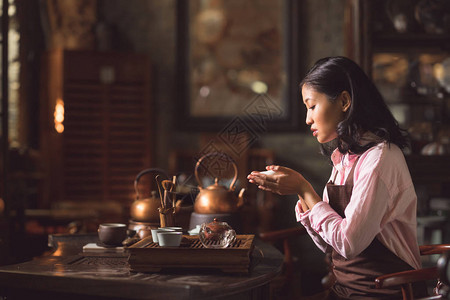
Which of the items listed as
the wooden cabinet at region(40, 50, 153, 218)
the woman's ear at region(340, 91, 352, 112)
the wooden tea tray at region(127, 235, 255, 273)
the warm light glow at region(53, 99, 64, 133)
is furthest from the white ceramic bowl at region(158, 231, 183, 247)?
the warm light glow at region(53, 99, 64, 133)

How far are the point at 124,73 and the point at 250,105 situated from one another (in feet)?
4.57

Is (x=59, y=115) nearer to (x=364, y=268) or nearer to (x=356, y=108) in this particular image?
(x=356, y=108)

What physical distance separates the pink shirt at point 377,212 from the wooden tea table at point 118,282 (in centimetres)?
28

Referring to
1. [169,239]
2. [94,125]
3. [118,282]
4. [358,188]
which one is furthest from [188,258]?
[94,125]

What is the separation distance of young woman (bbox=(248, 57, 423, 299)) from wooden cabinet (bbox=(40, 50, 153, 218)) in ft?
11.2

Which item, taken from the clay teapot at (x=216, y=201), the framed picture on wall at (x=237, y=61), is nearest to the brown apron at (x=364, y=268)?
the clay teapot at (x=216, y=201)

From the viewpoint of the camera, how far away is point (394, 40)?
454 centimetres

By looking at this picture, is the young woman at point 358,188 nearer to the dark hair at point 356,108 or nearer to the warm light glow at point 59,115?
the dark hair at point 356,108

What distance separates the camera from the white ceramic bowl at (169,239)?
6.23ft

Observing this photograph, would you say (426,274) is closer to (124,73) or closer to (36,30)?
(124,73)

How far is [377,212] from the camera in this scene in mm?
1834

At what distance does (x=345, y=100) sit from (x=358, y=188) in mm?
385

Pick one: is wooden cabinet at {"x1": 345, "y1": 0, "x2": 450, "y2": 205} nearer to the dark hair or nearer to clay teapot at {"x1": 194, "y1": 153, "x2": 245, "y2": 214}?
clay teapot at {"x1": 194, "y1": 153, "x2": 245, "y2": 214}

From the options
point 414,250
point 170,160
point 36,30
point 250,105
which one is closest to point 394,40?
point 250,105
